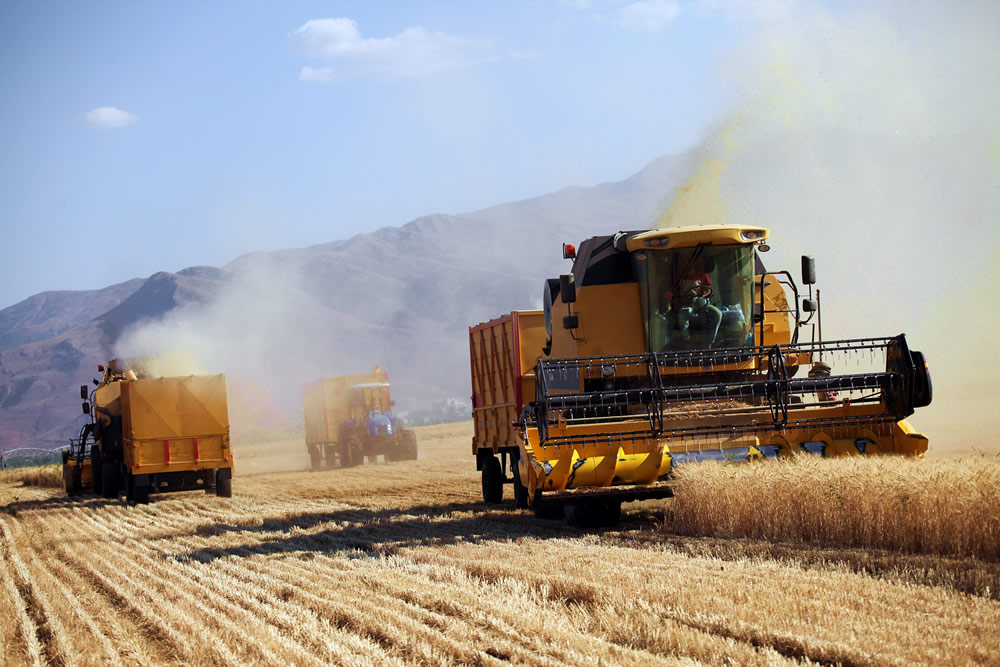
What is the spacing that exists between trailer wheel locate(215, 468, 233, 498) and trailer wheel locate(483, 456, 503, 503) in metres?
8.15

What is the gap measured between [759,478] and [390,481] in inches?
580

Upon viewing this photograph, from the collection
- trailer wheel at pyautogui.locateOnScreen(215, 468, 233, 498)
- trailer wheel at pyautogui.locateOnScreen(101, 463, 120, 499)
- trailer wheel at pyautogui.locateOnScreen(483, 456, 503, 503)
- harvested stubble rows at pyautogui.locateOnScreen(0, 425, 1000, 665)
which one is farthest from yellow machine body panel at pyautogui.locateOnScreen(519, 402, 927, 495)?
trailer wheel at pyautogui.locateOnScreen(101, 463, 120, 499)

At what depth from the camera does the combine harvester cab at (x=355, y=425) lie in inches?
1405

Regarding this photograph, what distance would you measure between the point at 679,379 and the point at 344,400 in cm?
2593

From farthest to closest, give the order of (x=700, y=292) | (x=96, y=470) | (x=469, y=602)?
1. (x=96, y=470)
2. (x=700, y=292)
3. (x=469, y=602)

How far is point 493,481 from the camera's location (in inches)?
619

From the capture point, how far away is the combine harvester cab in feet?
117

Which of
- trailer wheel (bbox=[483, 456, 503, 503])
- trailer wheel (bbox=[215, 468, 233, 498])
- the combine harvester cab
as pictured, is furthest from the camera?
the combine harvester cab

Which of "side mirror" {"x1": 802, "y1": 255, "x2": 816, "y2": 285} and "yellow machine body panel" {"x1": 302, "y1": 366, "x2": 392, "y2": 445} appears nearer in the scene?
"side mirror" {"x1": 802, "y1": 255, "x2": 816, "y2": 285}

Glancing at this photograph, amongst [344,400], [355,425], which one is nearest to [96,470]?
[355,425]

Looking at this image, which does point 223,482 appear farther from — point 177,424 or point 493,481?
point 493,481

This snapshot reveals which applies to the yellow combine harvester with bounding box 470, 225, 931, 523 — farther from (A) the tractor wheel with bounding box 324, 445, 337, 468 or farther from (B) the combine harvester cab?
(A) the tractor wheel with bounding box 324, 445, 337, 468

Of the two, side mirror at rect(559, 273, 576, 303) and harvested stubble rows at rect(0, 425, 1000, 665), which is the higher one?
side mirror at rect(559, 273, 576, 303)

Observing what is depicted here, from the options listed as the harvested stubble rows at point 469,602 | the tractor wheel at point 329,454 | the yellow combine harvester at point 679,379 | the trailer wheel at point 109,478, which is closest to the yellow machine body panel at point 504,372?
the yellow combine harvester at point 679,379
